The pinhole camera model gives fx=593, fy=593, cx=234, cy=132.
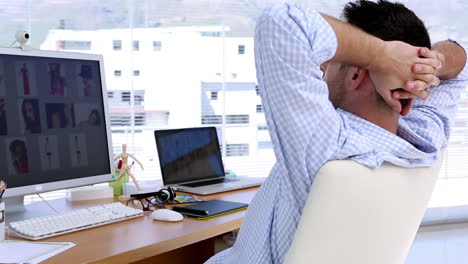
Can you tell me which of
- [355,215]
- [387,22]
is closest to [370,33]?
[387,22]

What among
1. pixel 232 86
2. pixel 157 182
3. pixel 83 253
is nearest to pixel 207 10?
pixel 232 86

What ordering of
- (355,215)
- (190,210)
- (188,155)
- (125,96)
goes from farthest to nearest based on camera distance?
(125,96) → (188,155) → (190,210) → (355,215)

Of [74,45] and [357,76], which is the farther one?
[74,45]

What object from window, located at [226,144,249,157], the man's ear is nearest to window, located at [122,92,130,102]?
window, located at [226,144,249,157]

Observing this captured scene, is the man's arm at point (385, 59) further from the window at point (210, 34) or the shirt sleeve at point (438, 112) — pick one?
the window at point (210, 34)

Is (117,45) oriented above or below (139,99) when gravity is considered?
above

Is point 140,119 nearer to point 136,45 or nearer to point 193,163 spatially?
point 136,45

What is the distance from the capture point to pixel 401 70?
105 centimetres

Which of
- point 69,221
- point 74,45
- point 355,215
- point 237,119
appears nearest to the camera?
Result: point 355,215

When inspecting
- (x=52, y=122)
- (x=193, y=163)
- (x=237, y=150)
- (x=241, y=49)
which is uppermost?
(x=241, y=49)

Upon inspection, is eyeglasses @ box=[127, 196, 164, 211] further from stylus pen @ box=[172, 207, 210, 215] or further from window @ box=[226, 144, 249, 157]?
window @ box=[226, 144, 249, 157]

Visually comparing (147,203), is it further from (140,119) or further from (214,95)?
(214,95)

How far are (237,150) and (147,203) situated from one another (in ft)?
7.38

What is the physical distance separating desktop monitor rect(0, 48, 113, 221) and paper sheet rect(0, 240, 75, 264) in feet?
0.95
